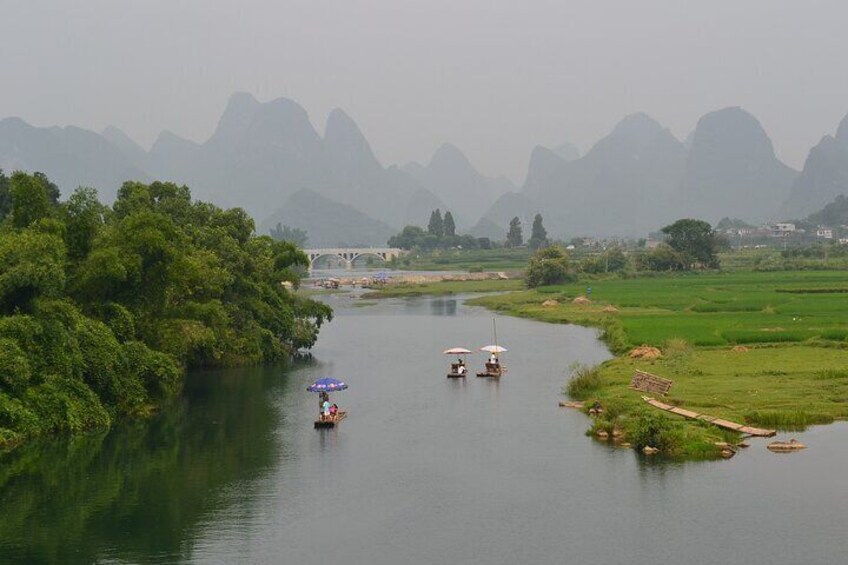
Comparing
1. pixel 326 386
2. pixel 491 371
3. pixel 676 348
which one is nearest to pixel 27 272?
pixel 326 386

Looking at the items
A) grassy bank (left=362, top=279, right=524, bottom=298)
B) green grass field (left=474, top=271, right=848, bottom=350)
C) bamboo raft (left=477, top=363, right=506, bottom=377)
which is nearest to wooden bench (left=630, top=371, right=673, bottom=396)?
bamboo raft (left=477, top=363, right=506, bottom=377)

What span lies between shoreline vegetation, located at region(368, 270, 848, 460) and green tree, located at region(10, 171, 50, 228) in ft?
72.0

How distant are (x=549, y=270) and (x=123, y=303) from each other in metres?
75.2

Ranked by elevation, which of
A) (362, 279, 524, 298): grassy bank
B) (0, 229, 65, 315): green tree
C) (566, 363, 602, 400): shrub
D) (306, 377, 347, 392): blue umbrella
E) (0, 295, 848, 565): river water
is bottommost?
(0, 295, 848, 565): river water

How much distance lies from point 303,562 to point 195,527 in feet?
12.3

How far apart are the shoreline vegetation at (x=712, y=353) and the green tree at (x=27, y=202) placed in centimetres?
2196

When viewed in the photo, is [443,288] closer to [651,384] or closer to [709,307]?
[709,307]

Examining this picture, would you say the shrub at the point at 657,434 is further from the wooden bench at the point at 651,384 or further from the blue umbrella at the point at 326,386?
the blue umbrella at the point at 326,386

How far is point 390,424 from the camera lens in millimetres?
36875

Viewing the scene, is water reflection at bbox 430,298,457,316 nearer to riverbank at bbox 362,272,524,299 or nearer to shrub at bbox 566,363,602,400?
riverbank at bbox 362,272,524,299

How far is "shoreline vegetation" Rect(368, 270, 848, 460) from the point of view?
111ft

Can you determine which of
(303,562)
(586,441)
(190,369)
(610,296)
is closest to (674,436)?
(586,441)

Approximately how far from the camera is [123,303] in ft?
139

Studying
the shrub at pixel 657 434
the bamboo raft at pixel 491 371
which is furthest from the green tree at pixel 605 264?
the shrub at pixel 657 434
